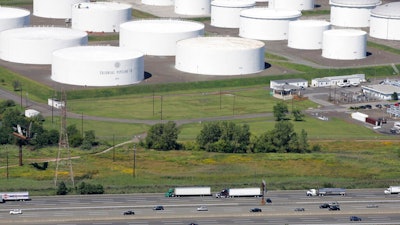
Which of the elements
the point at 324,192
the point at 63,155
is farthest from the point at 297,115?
the point at 324,192

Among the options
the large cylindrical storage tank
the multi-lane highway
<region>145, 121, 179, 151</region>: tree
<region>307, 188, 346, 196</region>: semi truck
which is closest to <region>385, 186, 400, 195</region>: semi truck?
the multi-lane highway

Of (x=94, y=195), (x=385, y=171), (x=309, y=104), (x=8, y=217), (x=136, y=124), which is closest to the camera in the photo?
(x=8, y=217)

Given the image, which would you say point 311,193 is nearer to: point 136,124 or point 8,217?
point 8,217

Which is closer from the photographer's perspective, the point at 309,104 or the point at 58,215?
the point at 58,215

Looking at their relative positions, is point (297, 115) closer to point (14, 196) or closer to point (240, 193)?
point (240, 193)

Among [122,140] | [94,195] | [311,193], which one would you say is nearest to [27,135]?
[122,140]
